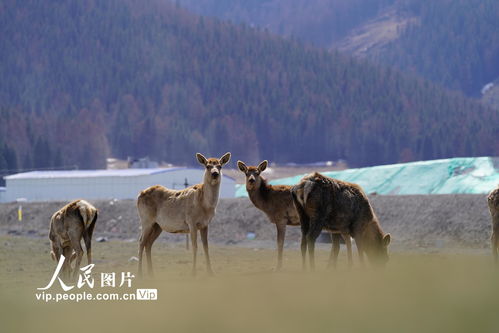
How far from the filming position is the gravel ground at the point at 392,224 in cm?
4344

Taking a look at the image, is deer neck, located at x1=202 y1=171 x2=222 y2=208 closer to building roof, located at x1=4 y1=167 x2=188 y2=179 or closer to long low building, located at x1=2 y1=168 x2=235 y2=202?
long low building, located at x1=2 y1=168 x2=235 y2=202

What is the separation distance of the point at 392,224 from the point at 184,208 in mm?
29054

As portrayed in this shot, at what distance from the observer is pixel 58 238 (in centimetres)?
2006

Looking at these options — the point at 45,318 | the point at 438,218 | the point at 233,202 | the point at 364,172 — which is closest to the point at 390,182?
the point at 364,172

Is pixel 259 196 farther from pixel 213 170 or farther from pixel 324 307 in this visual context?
pixel 324 307

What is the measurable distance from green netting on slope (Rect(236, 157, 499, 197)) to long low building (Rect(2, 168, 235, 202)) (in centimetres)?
1703

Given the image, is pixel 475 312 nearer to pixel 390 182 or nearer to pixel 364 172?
pixel 390 182

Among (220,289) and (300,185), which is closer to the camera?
(220,289)

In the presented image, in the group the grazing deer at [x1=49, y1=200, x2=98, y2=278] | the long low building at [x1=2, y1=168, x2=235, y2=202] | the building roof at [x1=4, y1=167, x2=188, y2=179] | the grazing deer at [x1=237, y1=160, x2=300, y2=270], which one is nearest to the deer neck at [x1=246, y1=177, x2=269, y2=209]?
the grazing deer at [x1=237, y1=160, x2=300, y2=270]

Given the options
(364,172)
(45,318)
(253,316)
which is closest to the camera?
(253,316)

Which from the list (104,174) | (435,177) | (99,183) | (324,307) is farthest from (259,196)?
(104,174)

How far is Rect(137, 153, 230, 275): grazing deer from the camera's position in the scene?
69.8ft

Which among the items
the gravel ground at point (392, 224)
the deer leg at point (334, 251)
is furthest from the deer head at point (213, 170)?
the gravel ground at point (392, 224)

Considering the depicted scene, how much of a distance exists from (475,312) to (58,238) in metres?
16.5
